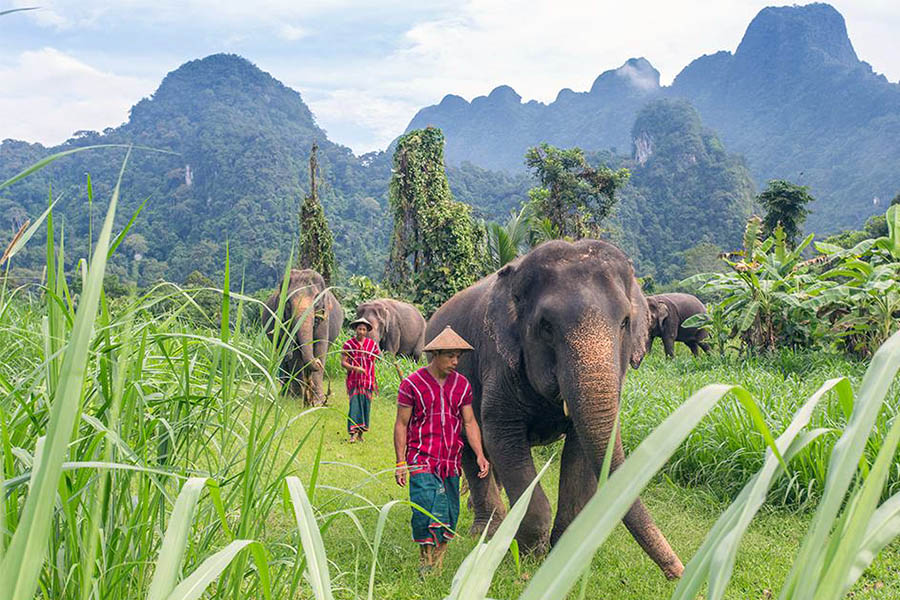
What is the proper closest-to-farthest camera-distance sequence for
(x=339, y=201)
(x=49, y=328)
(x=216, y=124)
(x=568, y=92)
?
(x=49, y=328), (x=339, y=201), (x=216, y=124), (x=568, y=92)

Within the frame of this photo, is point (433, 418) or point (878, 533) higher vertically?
point (878, 533)

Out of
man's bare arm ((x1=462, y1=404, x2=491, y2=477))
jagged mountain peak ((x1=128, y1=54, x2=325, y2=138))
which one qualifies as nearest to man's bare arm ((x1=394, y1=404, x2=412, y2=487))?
man's bare arm ((x1=462, y1=404, x2=491, y2=477))

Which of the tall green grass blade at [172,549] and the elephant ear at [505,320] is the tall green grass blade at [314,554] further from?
the elephant ear at [505,320]

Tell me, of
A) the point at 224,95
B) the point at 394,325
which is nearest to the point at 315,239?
the point at 394,325

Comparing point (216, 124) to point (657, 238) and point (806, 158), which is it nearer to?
point (657, 238)

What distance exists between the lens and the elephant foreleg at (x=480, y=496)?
205 inches

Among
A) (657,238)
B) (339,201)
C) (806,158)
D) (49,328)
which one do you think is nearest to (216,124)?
(339,201)

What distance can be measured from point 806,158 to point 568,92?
3067 inches

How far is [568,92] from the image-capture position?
17375cm

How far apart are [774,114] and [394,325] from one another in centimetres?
Answer: 13294

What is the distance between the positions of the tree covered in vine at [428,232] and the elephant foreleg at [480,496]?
1453 centimetres

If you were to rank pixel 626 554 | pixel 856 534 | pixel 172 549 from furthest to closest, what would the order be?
1. pixel 626 554
2. pixel 172 549
3. pixel 856 534

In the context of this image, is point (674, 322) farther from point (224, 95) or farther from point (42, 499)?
point (224, 95)

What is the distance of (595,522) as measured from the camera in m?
0.72
